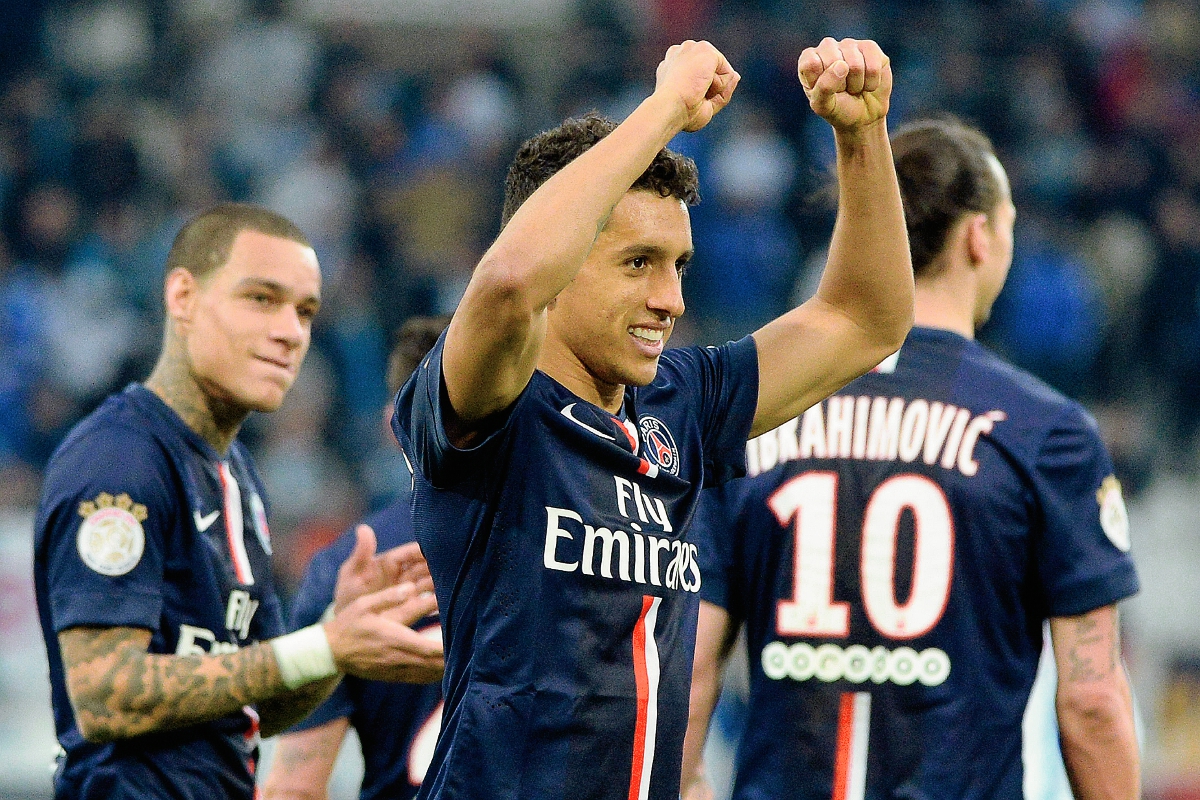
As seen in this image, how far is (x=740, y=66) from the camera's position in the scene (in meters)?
12.2

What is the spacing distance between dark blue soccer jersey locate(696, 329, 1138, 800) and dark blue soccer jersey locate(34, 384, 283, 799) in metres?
1.32

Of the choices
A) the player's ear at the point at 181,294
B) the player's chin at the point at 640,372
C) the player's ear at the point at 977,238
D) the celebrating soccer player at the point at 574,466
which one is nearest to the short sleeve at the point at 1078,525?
the player's ear at the point at 977,238

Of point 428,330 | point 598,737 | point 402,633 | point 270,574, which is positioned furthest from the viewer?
point 428,330

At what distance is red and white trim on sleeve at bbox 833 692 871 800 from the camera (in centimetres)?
357

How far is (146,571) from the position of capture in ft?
11.6

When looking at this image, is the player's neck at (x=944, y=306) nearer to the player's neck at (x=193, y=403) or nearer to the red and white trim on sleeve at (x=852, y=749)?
the red and white trim on sleeve at (x=852, y=749)

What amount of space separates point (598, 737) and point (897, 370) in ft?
5.14

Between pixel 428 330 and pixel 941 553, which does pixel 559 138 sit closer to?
→ pixel 941 553

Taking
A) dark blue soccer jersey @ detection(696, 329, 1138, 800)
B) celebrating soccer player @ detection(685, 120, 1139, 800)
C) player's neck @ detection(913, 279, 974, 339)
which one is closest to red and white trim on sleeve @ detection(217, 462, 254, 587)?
celebrating soccer player @ detection(685, 120, 1139, 800)

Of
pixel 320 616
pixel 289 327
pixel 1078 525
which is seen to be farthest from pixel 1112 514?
pixel 289 327

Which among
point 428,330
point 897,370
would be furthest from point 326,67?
point 897,370

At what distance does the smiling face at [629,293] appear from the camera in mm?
2600

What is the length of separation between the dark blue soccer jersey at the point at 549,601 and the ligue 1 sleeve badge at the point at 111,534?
1.18 meters

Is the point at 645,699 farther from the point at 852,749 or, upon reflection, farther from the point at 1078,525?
the point at 1078,525
